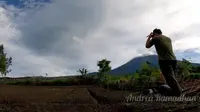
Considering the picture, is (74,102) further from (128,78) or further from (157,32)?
(128,78)

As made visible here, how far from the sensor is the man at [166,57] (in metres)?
9.33

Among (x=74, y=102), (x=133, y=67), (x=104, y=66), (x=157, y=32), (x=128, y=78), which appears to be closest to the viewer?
(x=74, y=102)

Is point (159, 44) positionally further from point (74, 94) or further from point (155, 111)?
point (74, 94)

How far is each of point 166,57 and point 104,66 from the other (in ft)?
19.5

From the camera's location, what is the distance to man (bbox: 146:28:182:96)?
9.33 metres

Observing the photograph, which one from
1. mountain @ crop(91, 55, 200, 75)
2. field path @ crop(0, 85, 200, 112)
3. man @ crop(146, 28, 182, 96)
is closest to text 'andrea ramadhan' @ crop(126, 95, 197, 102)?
man @ crop(146, 28, 182, 96)

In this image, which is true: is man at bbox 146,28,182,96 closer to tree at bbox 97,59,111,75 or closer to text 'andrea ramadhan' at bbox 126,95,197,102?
text 'andrea ramadhan' at bbox 126,95,197,102

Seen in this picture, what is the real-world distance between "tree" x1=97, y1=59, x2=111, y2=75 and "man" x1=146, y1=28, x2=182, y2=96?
513 centimetres

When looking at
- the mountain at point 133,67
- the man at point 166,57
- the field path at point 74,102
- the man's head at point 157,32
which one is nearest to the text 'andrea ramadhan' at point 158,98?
the man at point 166,57

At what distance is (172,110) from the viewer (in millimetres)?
8125

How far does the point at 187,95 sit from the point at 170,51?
1382 millimetres

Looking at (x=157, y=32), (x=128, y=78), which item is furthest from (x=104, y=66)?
(x=157, y=32)

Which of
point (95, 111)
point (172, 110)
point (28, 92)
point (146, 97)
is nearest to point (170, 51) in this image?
point (146, 97)

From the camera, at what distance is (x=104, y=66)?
15219 millimetres
